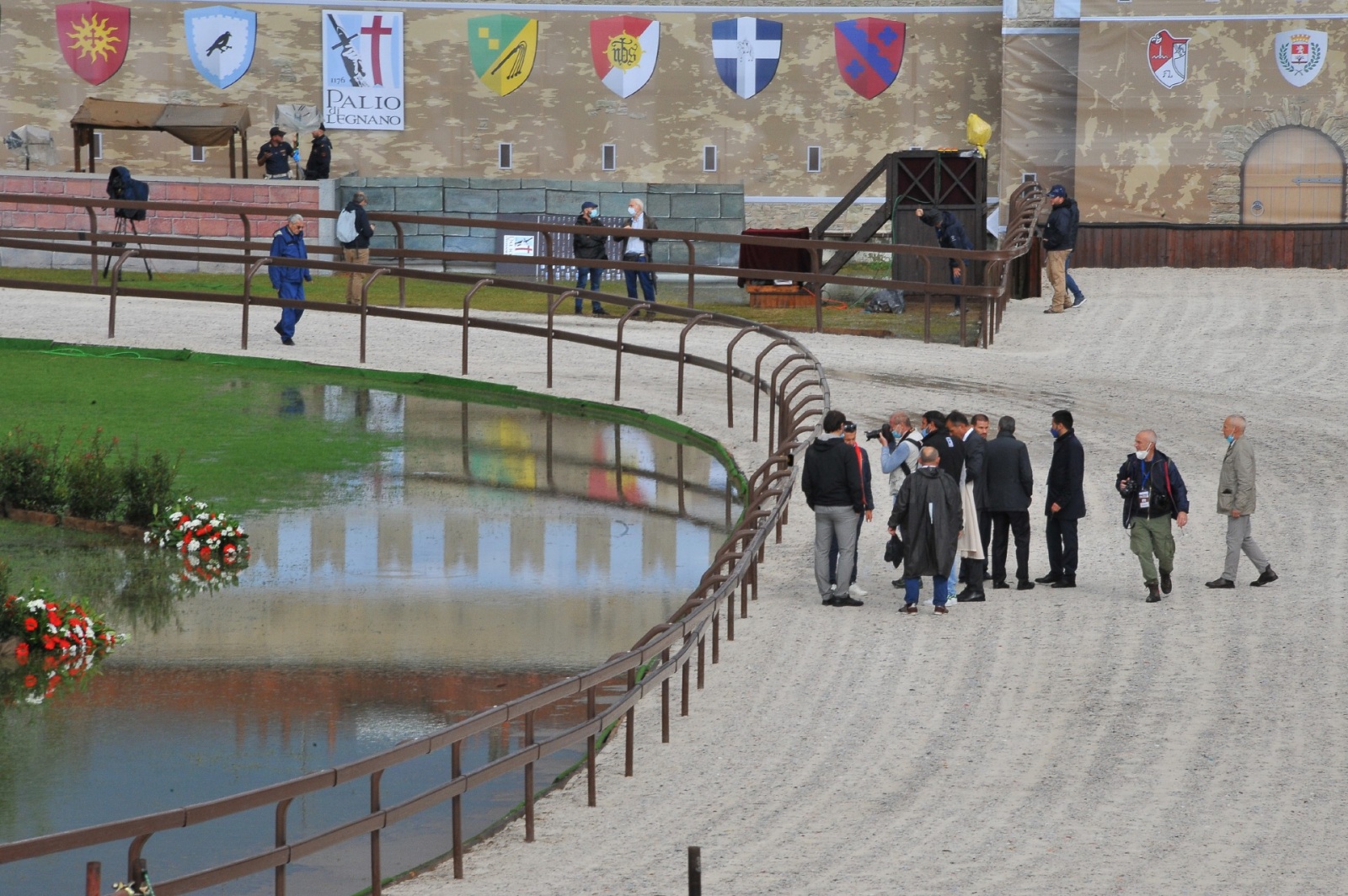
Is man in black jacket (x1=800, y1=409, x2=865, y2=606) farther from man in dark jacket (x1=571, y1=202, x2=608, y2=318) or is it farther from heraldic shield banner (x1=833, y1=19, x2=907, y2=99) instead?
heraldic shield banner (x1=833, y1=19, x2=907, y2=99)

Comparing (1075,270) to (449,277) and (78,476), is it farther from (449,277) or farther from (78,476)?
(78,476)

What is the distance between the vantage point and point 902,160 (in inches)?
1019

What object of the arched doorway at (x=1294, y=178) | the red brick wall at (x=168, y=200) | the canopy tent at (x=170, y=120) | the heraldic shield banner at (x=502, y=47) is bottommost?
the red brick wall at (x=168, y=200)

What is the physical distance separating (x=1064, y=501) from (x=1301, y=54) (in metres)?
19.1

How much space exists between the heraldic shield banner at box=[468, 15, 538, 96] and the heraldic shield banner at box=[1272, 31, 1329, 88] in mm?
12585

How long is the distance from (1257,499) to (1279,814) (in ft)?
23.4

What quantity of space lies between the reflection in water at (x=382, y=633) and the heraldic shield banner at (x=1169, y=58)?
15148 millimetres

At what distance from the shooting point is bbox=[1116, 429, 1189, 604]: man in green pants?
12914mm

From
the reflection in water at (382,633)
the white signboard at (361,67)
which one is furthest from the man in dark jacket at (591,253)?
the white signboard at (361,67)

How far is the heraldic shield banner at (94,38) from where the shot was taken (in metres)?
32.7

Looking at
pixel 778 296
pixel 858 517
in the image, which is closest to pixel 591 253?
pixel 778 296

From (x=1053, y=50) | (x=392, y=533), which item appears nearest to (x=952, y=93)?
(x=1053, y=50)

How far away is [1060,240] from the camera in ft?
77.3

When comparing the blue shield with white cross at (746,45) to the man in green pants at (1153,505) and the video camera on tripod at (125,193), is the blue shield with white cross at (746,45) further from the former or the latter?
the man in green pants at (1153,505)
